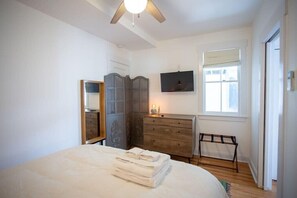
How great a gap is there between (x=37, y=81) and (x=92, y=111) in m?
1.04

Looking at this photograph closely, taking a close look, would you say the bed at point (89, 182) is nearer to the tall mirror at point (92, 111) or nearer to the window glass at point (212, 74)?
the tall mirror at point (92, 111)

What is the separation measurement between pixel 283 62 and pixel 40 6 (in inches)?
108

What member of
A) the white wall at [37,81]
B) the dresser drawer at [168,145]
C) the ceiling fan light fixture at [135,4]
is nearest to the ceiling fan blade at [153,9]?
the ceiling fan light fixture at [135,4]

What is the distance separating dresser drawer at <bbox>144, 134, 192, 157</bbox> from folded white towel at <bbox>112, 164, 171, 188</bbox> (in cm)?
180

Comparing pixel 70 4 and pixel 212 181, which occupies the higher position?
pixel 70 4

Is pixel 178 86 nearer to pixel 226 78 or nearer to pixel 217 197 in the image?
pixel 226 78

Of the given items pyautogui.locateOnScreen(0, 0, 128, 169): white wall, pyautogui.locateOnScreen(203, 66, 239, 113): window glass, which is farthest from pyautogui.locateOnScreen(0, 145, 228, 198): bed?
pyautogui.locateOnScreen(203, 66, 239, 113): window glass

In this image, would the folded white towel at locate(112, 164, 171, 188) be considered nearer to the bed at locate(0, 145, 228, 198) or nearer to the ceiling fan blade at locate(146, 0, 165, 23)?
the bed at locate(0, 145, 228, 198)

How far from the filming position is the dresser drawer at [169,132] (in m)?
2.94

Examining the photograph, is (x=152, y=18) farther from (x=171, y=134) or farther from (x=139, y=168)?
(x=139, y=168)

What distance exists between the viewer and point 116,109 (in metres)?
3.36

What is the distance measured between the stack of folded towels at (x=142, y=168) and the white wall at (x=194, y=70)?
7.55ft

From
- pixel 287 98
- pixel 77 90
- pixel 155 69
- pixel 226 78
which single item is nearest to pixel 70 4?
pixel 77 90

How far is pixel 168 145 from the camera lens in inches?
122
